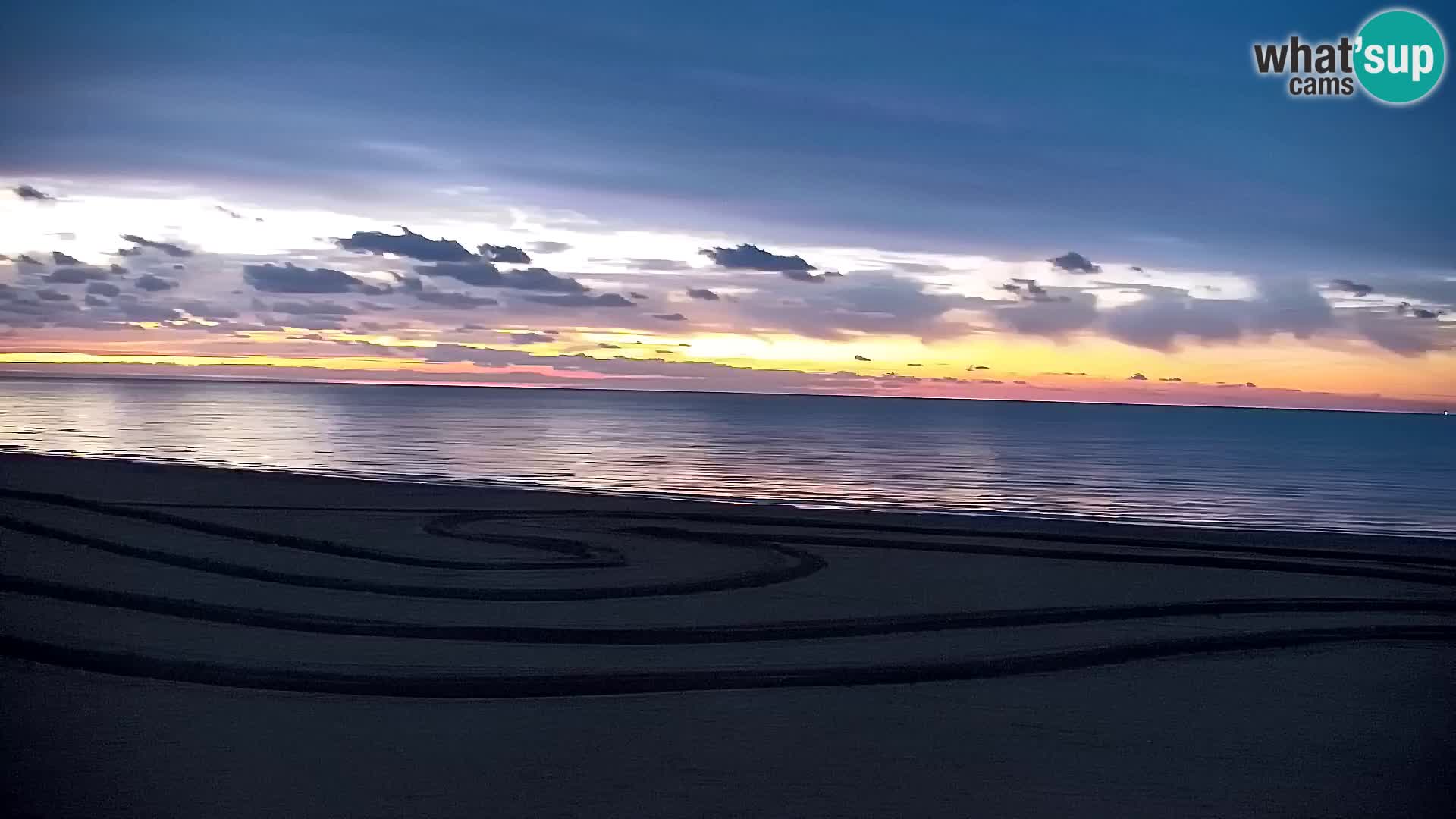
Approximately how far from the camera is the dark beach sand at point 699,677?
10.4 metres

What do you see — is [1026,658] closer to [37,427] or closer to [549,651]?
[549,651]

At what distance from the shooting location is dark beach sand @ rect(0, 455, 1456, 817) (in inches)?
411

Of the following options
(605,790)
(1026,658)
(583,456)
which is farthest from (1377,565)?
(583,456)

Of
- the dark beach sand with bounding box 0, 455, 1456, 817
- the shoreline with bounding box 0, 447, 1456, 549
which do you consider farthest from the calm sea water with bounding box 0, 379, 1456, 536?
the dark beach sand with bounding box 0, 455, 1456, 817

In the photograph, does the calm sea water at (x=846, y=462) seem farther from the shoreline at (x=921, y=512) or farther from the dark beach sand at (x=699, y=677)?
the dark beach sand at (x=699, y=677)

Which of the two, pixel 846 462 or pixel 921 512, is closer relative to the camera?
pixel 921 512

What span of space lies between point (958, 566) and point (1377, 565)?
364 inches

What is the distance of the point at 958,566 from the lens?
23594 mm

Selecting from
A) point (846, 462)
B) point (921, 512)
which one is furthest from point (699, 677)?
point (846, 462)

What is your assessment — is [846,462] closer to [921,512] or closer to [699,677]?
[921,512]

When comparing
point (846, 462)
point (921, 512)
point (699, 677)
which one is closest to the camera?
point (699, 677)

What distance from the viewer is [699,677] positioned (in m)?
13.9

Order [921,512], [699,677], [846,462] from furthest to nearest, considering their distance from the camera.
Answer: [846,462] < [921,512] < [699,677]

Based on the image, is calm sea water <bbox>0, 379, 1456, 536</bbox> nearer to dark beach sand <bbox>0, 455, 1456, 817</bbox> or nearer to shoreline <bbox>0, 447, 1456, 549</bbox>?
shoreline <bbox>0, 447, 1456, 549</bbox>
